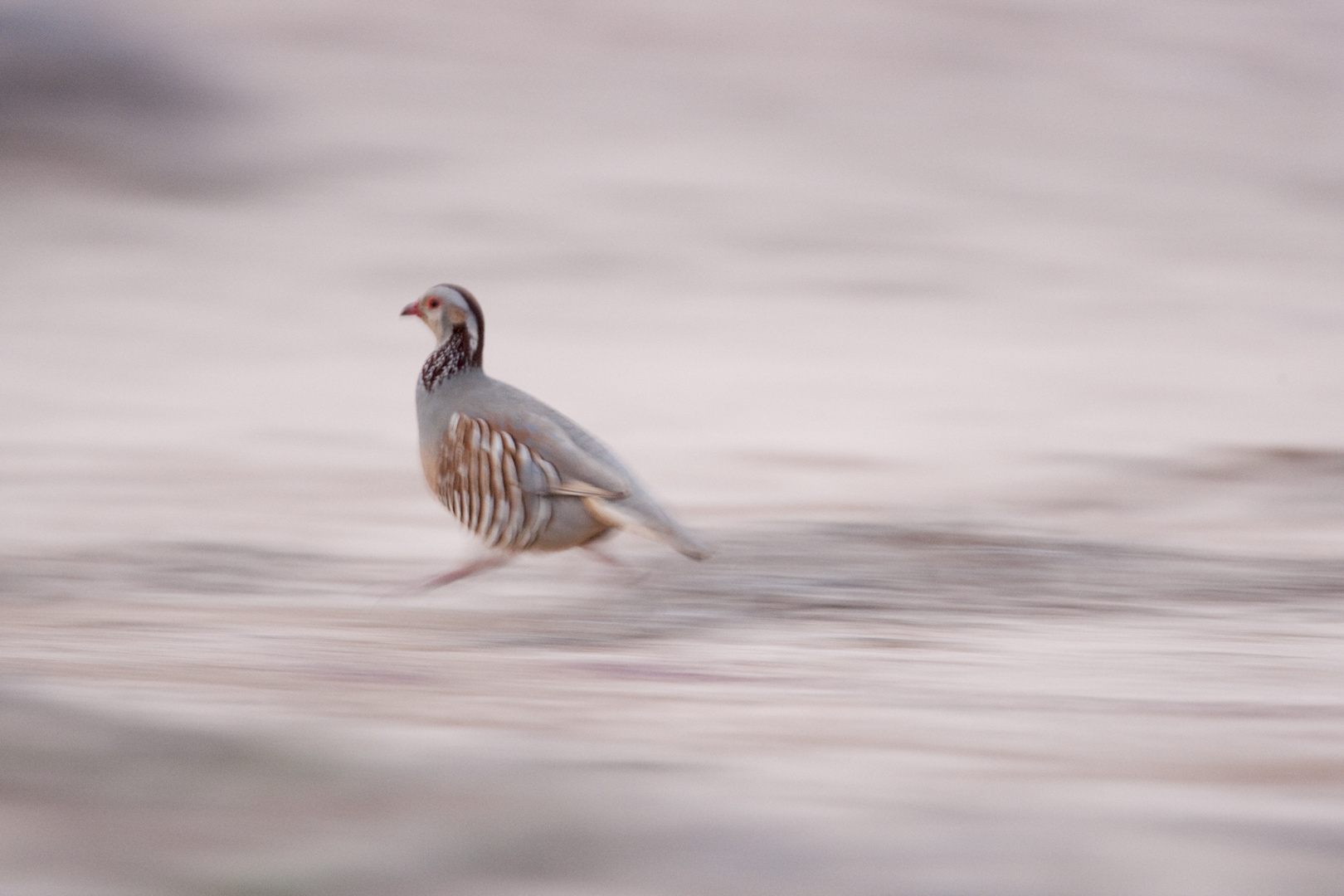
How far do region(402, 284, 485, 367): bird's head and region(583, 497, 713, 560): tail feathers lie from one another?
0.69 meters

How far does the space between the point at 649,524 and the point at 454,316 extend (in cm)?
95

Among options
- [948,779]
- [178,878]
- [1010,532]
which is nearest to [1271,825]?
[948,779]

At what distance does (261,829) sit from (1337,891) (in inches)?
55.8

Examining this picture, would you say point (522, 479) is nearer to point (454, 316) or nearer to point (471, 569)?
point (471, 569)

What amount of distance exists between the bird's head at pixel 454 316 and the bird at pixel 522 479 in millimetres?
123

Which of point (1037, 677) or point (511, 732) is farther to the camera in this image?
point (1037, 677)

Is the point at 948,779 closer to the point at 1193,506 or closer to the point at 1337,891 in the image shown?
the point at 1337,891

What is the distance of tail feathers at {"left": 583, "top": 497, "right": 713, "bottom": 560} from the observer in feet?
14.2

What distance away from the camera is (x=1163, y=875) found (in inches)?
84.0

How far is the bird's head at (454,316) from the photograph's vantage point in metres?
4.76

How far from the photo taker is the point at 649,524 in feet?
14.2

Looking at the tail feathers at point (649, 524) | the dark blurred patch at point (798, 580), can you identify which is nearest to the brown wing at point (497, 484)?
the tail feathers at point (649, 524)

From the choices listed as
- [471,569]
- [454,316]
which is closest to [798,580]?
[471,569]

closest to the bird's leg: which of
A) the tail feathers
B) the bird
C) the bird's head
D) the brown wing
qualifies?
the bird
